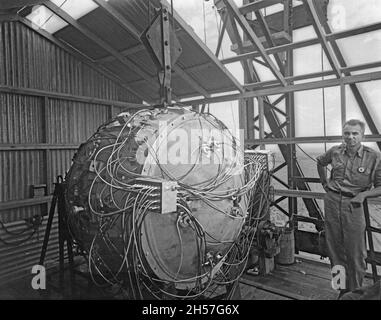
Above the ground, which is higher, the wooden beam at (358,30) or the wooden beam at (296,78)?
the wooden beam at (358,30)

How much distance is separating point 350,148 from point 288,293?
1692 millimetres

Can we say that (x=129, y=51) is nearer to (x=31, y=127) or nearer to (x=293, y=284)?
(x=31, y=127)

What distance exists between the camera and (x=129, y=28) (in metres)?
5.04

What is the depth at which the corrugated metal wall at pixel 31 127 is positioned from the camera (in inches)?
208

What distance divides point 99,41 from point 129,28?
88 centimetres

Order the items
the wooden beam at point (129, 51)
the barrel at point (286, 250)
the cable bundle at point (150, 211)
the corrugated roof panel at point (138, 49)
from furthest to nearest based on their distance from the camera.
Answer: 1. the wooden beam at point (129, 51)
2. the corrugated roof panel at point (138, 49)
3. the barrel at point (286, 250)
4. the cable bundle at point (150, 211)

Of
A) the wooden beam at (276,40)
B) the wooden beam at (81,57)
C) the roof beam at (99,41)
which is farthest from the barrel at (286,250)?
the wooden beam at (81,57)

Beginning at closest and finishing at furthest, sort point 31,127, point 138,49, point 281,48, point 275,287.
→ point 275,287 < point 281,48 < point 138,49 < point 31,127

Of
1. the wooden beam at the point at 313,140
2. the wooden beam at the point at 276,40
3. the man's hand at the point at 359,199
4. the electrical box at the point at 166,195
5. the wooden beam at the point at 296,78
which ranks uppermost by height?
the wooden beam at the point at 276,40

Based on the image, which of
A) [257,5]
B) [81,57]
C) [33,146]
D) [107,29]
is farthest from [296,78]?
[33,146]

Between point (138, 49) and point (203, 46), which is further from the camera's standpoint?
point (138, 49)

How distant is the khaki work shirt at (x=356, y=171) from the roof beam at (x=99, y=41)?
392 cm

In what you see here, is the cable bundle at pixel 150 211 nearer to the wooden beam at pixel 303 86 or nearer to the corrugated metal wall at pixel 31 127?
the wooden beam at pixel 303 86

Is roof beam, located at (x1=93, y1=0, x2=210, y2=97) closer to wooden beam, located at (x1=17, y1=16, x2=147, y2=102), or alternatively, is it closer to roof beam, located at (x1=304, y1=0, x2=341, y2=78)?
wooden beam, located at (x1=17, y1=16, x2=147, y2=102)
